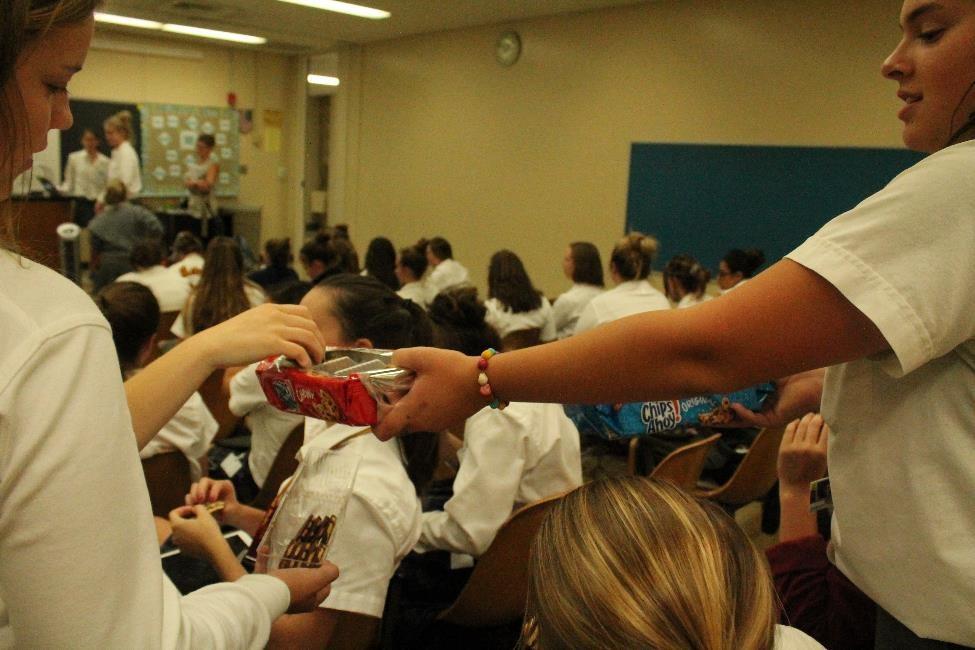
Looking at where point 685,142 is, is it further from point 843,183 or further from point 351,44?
point 351,44

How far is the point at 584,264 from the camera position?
17.8 ft

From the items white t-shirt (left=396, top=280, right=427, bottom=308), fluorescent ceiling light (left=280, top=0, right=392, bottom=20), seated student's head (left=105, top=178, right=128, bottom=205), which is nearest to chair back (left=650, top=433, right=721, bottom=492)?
white t-shirt (left=396, top=280, right=427, bottom=308)

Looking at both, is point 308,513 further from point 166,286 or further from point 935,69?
point 166,286

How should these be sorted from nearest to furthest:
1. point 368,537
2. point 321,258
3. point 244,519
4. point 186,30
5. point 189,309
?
1. point 368,537
2. point 244,519
3. point 189,309
4. point 321,258
5. point 186,30

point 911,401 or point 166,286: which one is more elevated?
point 911,401

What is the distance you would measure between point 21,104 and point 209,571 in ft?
4.02

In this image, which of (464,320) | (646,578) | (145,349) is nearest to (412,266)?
(145,349)

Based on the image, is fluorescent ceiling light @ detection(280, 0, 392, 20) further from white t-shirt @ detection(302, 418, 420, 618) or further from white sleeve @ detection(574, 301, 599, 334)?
white t-shirt @ detection(302, 418, 420, 618)

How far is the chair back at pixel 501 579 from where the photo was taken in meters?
1.77

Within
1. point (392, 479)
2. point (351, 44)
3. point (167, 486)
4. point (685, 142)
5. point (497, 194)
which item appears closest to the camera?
point (392, 479)

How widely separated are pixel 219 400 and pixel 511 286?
7.24ft

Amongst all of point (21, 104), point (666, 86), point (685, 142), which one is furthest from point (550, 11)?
point (21, 104)

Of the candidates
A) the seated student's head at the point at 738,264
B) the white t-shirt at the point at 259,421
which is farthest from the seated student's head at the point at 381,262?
the white t-shirt at the point at 259,421

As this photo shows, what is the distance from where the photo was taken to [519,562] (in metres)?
1.83
